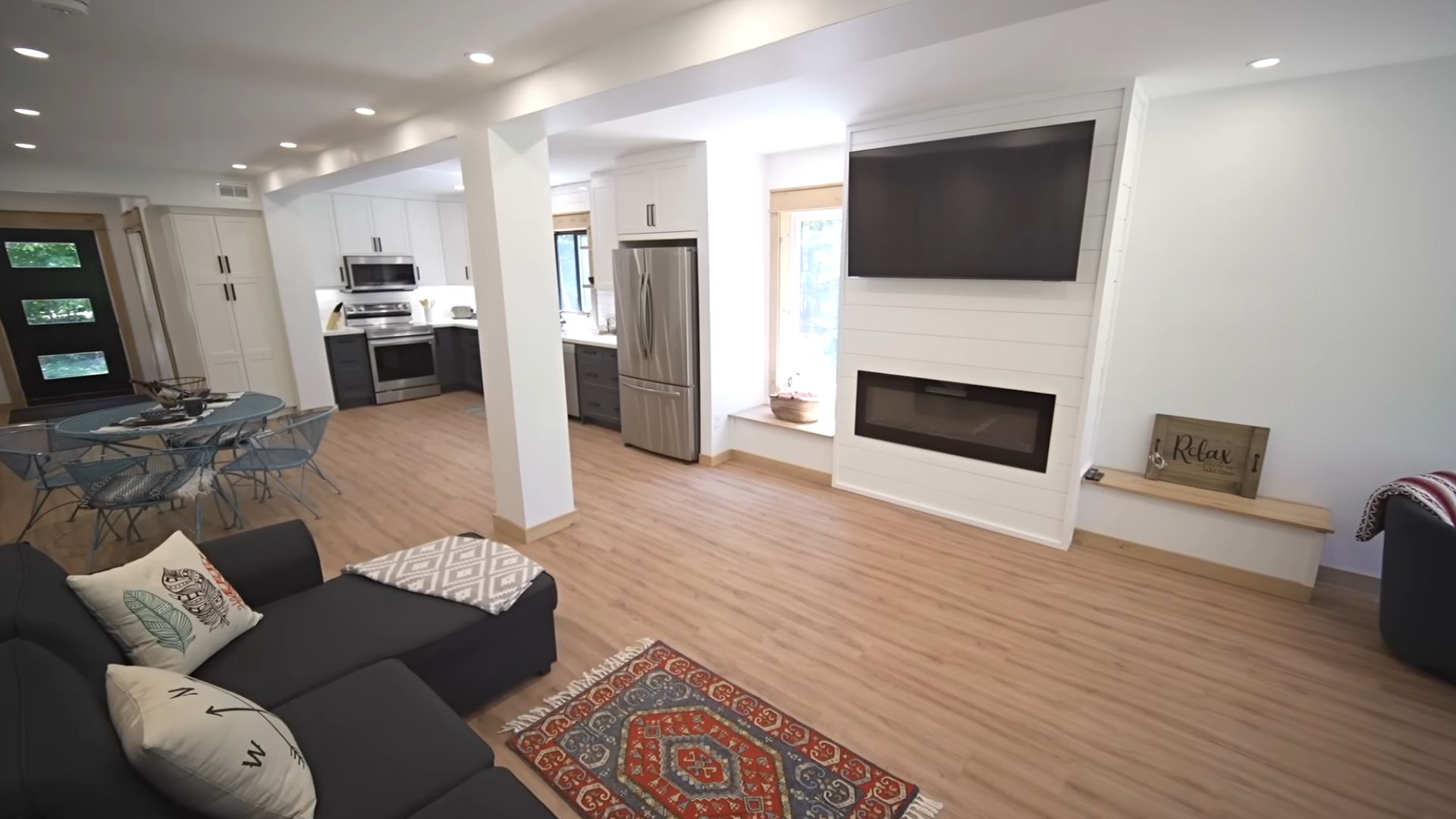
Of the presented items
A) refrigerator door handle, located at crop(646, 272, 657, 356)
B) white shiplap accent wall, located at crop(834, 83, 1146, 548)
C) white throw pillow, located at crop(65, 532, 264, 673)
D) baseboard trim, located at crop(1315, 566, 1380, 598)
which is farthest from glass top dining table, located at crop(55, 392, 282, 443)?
baseboard trim, located at crop(1315, 566, 1380, 598)

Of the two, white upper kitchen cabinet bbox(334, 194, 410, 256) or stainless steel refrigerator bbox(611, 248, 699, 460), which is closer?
stainless steel refrigerator bbox(611, 248, 699, 460)

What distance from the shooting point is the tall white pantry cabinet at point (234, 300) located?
6.06 metres

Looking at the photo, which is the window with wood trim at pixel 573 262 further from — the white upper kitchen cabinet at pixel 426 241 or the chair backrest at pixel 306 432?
the chair backrest at pixel 306 432

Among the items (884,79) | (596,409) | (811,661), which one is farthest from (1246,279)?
(596,409)

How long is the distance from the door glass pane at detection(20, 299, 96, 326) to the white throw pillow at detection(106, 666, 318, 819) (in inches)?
353

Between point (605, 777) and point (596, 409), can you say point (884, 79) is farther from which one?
point (596, 409)

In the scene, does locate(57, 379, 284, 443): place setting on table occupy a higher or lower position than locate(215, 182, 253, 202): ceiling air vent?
lower

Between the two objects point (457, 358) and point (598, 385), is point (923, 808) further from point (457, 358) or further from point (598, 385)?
point (457, 358)

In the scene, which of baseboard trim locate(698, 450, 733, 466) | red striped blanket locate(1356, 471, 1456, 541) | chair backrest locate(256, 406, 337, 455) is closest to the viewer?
red striped blanket locate(1356, 471, 1456, 541)

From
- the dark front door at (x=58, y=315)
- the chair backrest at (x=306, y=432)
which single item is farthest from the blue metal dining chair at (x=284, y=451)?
the dark front door at (x=58, y=315)

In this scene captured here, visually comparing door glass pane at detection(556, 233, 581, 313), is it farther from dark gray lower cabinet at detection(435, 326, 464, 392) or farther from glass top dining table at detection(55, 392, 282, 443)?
glass top dining table at detection(55, 392, 282, 443)

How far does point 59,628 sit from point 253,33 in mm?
2298

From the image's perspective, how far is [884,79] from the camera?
290 cm

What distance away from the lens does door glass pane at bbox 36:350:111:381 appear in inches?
277
